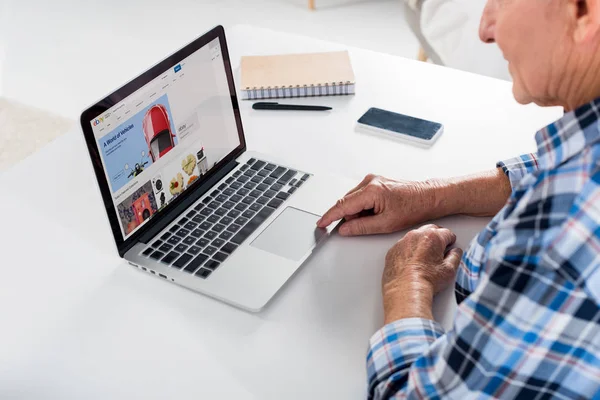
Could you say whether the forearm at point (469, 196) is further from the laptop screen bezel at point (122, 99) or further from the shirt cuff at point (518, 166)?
the laptop screen bezel at point (122, 99)

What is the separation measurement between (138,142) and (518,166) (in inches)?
26.1

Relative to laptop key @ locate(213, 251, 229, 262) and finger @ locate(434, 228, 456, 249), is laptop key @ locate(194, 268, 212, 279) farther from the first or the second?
finger @ locate(434, 228, 456, 249)

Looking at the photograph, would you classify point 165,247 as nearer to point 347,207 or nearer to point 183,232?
point 183,232

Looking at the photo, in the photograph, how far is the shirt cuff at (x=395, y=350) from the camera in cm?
79

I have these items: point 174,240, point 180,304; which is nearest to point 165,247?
point 174,240

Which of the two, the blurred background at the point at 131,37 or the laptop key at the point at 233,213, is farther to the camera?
the blurred background at the point at 131,37

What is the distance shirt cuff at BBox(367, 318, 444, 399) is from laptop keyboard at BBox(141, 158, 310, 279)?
302mm

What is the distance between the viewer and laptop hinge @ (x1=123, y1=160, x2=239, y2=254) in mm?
1070

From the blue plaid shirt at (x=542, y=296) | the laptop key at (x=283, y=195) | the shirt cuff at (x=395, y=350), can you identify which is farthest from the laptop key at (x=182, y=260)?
the blue plaid shirt at (x=542, y=296)

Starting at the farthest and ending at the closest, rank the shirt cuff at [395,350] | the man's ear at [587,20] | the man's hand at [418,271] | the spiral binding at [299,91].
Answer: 1. the spiral binding at [299,91]
2. the man's hand at [418,271]
3. the shirt cuff at [395,350]
4. the man's ear at [587,20]

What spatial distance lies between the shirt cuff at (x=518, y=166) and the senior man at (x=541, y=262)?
0.40 m

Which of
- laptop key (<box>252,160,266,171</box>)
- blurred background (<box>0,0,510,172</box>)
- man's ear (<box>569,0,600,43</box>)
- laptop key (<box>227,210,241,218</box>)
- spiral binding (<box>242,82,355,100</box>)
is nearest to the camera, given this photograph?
man's ear (<box>569,0,600,43</box>)

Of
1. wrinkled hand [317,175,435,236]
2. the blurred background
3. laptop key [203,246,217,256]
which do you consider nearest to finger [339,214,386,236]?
wrinkled hand [317,175,435,236]

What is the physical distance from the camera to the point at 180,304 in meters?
0.97
